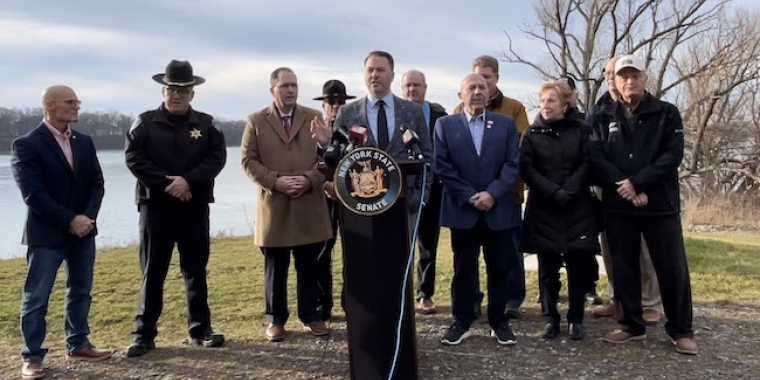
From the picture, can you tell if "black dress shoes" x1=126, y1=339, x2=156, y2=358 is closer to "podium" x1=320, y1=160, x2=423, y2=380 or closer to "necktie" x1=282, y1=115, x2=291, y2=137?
"podium" x1=320, y1=160, x2=423, y2=380

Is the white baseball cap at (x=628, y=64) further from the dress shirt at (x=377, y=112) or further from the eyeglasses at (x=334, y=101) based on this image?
the eyeglasses at (x=334, y=101)

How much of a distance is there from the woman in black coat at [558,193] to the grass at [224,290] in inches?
51.7

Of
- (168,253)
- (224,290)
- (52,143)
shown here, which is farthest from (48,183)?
(224,290)

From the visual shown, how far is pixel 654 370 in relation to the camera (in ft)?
13.1

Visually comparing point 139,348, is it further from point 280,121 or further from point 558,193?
point 558,193

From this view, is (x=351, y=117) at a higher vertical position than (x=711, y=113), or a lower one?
lower

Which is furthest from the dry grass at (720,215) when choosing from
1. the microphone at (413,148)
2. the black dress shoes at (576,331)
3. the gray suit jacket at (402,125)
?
the microphone at (413,148)

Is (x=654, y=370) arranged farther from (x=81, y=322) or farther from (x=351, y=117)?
(x=81, y=322)

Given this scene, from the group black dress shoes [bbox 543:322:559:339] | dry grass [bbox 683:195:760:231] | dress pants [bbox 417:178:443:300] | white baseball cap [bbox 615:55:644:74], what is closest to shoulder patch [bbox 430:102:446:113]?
dress pants [bbox 417:178:443:300]

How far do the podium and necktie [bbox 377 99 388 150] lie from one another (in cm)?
61

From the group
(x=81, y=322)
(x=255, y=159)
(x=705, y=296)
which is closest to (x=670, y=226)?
(x=705, y=296)

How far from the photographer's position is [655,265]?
4.39 m

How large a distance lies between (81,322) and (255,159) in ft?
5.34

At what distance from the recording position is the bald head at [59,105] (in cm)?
410
